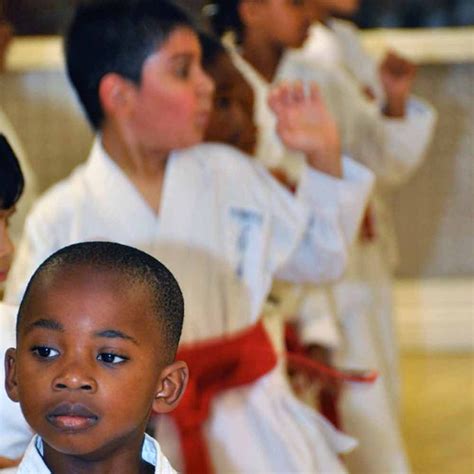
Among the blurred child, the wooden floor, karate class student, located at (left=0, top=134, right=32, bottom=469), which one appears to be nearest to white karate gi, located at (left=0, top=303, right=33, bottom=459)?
karate class student, located at (left=0, top=134, right=32, bottom=469)

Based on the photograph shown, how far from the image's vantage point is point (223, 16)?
1.68m

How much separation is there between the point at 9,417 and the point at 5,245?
6.2 inches

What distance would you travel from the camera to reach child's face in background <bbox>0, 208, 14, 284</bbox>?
118cm

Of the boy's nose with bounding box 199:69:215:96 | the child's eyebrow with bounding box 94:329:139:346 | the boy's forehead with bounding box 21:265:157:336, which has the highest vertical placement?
the boy's forehead with bounding box 21:265:157:336

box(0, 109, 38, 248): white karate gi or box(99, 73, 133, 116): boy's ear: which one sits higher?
box(99, 73, 133, 116): boy's ear

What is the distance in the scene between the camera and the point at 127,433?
987mm

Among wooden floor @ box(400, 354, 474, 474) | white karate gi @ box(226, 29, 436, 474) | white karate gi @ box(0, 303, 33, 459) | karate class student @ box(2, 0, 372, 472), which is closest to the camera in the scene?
white karate gi @ box(0, 303, 33, 459)

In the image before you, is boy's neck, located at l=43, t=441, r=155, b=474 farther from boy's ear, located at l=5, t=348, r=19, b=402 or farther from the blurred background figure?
the blurred background figure

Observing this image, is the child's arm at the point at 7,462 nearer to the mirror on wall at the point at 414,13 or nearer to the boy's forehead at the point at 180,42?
the boy's forehead at the point at 180,42

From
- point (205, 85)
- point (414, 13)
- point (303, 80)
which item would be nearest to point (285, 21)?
point (303, 80)

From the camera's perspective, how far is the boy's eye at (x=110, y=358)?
954 millimetres

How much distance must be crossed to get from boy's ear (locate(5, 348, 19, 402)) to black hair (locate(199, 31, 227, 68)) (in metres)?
0.61

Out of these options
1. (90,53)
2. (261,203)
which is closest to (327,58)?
(261,203)

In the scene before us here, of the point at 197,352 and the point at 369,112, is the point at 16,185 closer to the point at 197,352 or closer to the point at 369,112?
the point at 197,352
